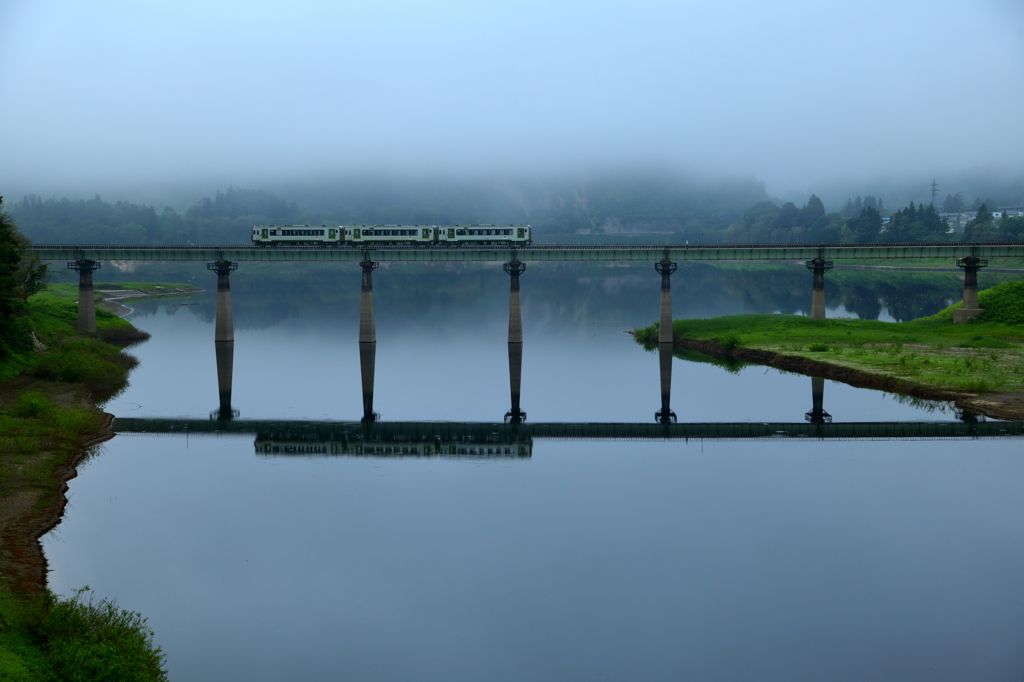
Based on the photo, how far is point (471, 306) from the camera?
173250 mm

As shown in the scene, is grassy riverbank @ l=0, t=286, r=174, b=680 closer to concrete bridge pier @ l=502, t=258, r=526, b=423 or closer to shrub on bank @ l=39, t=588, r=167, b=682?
shrub on bank @ l=39, t=588, r=167, b=682

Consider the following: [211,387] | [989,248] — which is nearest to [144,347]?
[211,387]

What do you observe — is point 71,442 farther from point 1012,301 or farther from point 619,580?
point 1012,301

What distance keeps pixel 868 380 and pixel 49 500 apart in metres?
67.5

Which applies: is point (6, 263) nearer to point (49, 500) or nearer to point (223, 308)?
point (49, 500)

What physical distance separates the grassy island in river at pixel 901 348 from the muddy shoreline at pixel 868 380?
76mm

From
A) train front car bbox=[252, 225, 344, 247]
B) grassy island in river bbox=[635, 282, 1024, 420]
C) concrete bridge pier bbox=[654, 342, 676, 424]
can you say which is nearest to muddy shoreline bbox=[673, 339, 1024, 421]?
grassy island in river bbox=[635, 282, 1024, 420]

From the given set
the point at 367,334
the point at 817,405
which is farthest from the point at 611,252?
the point at 817,405

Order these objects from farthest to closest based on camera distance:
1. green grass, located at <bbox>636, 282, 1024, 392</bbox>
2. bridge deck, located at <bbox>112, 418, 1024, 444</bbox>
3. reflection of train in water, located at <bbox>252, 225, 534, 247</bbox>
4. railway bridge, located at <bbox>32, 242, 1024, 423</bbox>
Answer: reflection of train in water, located at <bbox>252, 225, 534, 247</bbox> → railway bridge, located at <bbox>32, 242, 1024, 423</bbox> → green grass, located at <bbox>636, 282, 1024, 392</bbox> → bridge deck, located at <bbox>112, 418, 1024, 444</bbox>

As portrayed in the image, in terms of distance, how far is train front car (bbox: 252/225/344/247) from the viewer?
114 metres

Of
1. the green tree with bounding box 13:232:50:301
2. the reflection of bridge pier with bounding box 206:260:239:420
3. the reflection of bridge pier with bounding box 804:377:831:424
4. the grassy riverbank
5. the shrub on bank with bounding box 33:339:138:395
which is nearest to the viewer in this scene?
the grassy riverbank

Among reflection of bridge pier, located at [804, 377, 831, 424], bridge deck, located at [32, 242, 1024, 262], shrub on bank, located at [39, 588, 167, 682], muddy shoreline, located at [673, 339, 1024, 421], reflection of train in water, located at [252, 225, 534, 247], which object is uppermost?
reflection of train in water, located at [252, 225, 534, 247]

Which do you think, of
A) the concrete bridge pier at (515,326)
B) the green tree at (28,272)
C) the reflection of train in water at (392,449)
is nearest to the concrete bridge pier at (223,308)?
the green tree at (28,272)

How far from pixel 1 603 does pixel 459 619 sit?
15.8 m
